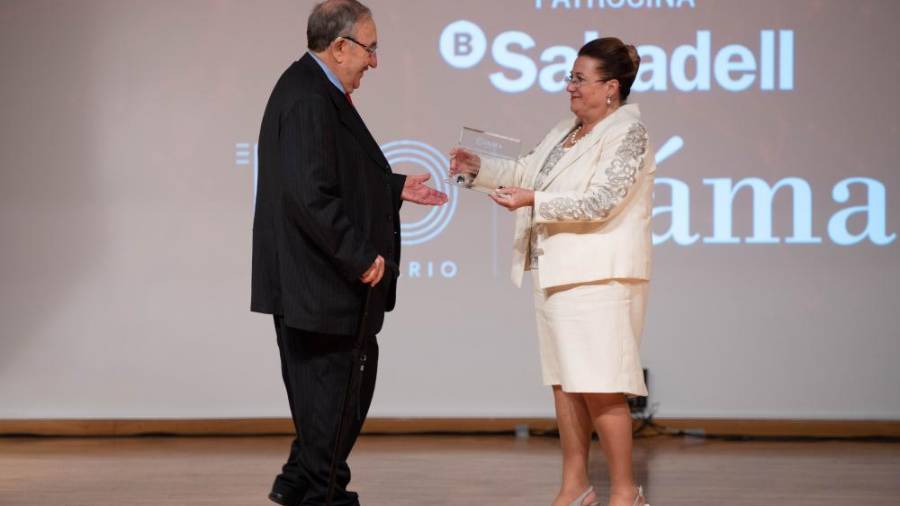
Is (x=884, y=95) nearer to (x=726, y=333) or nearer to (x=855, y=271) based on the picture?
(x=855, y=271)

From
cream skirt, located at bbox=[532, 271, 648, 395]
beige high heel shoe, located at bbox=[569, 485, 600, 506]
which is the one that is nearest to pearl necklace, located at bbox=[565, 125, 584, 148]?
cream skirt, located at bbox=[532, 271, 648, 395]

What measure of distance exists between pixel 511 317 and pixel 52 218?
2156mm

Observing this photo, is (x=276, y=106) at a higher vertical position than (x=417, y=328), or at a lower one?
higher

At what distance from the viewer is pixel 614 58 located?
3.39 m

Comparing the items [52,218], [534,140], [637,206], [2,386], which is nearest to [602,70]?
[637,206]

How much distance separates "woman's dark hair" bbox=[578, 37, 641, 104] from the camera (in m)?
3.39

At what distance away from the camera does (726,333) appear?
5402mm

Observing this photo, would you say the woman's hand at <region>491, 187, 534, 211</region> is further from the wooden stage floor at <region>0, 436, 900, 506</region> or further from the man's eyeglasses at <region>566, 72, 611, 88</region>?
the wooden stage floor at <region>0, 436, 900, 506</region>

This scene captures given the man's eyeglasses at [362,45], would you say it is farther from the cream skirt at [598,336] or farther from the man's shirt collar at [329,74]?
the cream skirt at [598,336]

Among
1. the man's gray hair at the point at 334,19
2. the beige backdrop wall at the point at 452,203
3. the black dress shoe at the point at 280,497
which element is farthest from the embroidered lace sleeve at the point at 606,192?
the beige backdrop wall at the point at 452,203

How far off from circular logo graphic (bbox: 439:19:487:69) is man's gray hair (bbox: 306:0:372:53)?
8.16 feet

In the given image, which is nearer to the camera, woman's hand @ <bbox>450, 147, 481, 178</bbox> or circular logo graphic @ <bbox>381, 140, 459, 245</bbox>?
woman's hand @ <bbox>450, 147, 481, 178</bbox>

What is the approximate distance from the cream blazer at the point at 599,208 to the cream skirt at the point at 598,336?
0.05m

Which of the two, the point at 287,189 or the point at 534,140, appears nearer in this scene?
the point at 287,189
